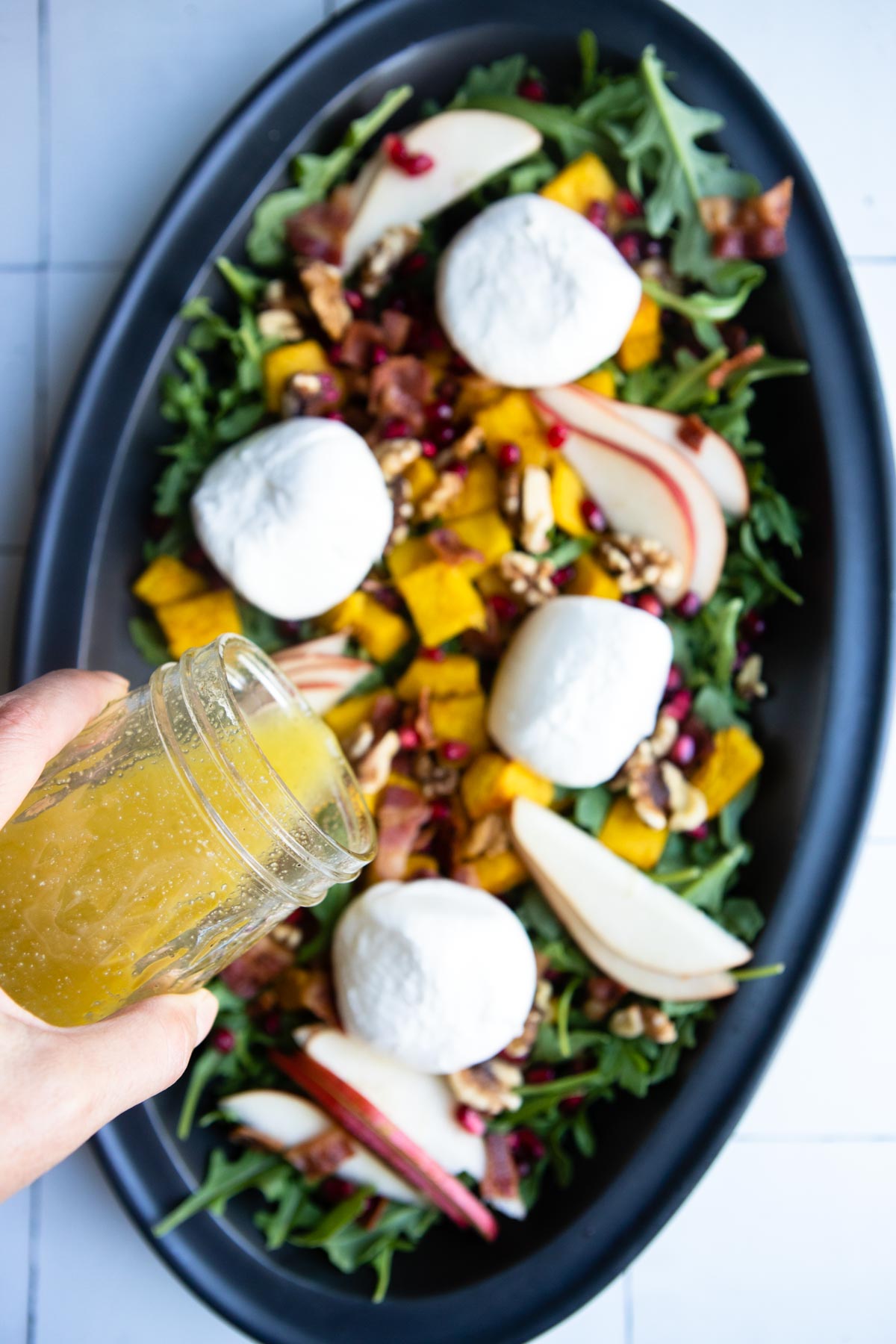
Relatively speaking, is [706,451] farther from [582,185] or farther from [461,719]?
[461,719]

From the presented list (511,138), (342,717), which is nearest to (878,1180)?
(342,717)

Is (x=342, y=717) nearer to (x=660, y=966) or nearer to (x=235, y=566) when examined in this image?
(x=235, y=566)

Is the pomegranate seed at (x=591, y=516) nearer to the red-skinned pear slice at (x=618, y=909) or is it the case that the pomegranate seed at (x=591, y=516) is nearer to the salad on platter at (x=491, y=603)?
the salad on platter at (x=491, y=603)

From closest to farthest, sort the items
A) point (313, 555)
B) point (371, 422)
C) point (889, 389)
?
point (313, 555) < point (371, 422) < point (889, 389)

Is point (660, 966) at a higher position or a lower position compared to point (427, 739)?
lower

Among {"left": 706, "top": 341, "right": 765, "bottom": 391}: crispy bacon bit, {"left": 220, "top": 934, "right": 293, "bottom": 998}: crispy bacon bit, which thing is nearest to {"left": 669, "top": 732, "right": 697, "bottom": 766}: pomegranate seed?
{"left": 706, "top": 341, "right": 765, "bottom": 391}: crispy bacon bit

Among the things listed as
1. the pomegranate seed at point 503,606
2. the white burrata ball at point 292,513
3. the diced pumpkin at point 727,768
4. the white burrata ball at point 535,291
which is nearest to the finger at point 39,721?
the white burrata ball at point 292,513

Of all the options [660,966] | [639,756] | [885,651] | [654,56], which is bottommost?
[660,966]
